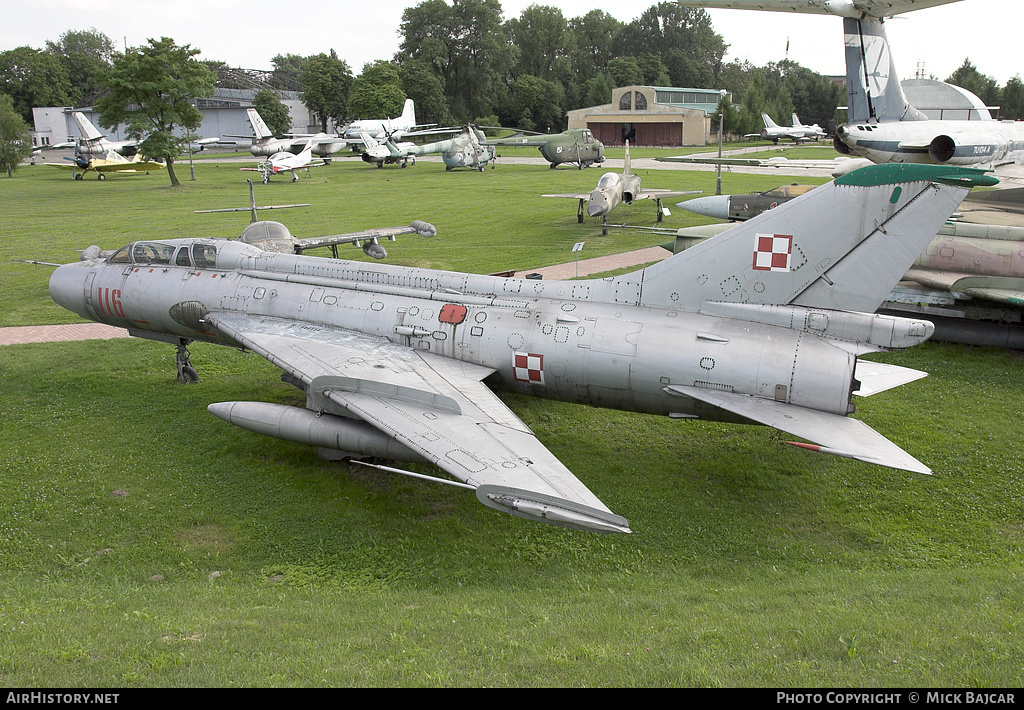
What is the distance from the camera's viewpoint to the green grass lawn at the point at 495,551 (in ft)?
19.8

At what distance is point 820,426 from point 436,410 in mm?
5236

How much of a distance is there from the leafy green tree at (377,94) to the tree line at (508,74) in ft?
0.45

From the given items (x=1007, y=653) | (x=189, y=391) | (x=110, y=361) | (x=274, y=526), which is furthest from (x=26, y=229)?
(x=1007, y=653)

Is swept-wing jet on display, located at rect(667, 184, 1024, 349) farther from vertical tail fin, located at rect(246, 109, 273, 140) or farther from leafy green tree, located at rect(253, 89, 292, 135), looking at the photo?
leafy green tree, located at rect(253, 89, 292, 135)

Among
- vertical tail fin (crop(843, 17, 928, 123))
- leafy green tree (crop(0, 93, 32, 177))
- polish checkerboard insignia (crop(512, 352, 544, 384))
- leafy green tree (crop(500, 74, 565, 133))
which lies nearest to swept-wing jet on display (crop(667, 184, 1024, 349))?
vertical tail fin (crop(843, 17, 928, 123))

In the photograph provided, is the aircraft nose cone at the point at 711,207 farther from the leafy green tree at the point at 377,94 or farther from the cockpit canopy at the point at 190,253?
the leafy green tree at the point at 377,94

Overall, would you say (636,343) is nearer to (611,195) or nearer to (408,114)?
(611,195)

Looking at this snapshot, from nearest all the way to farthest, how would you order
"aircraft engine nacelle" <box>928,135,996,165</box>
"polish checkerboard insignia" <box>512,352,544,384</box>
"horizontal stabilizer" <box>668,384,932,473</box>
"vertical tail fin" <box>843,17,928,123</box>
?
1. "horizontal stabilizer" <box>668,384,932,473</box>
2. "polish checkerboard insignia" <box>512,352,544,384</box>
3. "aircraft engine nacelle" <box>928,135,996,165</box>
4. "vertical tail fin" <box>843,17,928,123</box>

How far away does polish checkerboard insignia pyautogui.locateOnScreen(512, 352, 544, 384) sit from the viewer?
11.1 meters

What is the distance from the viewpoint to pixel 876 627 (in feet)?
Result: 21.4

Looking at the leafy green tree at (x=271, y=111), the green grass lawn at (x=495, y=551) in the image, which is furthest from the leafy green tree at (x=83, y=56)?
the green grass lawn at (x=495, y=551)

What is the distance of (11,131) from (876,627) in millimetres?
76219

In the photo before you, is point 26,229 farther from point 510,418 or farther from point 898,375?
point 898,375

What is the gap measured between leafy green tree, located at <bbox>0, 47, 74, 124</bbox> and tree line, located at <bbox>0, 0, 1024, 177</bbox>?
15 centimetres
